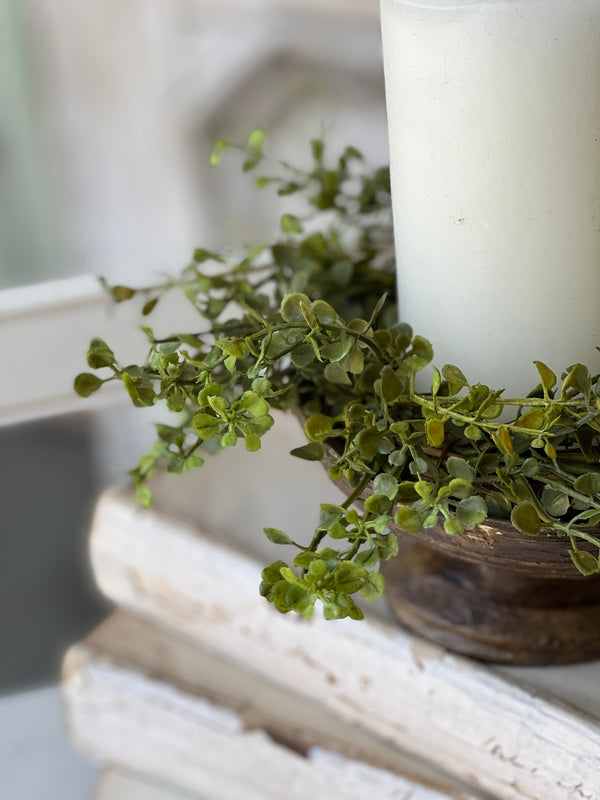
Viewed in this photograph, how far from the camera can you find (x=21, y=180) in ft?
5.58

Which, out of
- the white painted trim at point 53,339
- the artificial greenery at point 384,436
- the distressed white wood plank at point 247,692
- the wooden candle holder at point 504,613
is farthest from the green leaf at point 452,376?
the white painted trim at point 53,339

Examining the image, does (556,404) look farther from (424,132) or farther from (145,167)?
(145,167)

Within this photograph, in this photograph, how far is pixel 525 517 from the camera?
303mm

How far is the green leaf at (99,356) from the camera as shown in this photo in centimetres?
33

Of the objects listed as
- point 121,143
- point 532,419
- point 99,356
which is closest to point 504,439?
point 532,419

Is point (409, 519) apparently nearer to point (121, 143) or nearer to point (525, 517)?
point (525, 517)

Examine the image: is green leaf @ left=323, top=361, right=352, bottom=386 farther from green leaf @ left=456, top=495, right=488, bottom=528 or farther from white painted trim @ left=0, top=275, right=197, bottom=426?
white painted trim @ left=0, top=275, right=197, bottom=426

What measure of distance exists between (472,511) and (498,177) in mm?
135

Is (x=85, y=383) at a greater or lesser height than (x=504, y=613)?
greater

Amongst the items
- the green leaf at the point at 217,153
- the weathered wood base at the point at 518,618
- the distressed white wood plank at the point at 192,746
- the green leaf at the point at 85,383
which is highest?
the green leaf at the point at 217,153

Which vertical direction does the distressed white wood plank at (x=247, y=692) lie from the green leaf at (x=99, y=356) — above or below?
below

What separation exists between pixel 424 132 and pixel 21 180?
152 cm

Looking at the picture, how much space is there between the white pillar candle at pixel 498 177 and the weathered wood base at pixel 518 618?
0.13m

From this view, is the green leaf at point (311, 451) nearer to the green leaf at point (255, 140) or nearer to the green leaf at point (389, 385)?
the green leaf at point (389, 385)
